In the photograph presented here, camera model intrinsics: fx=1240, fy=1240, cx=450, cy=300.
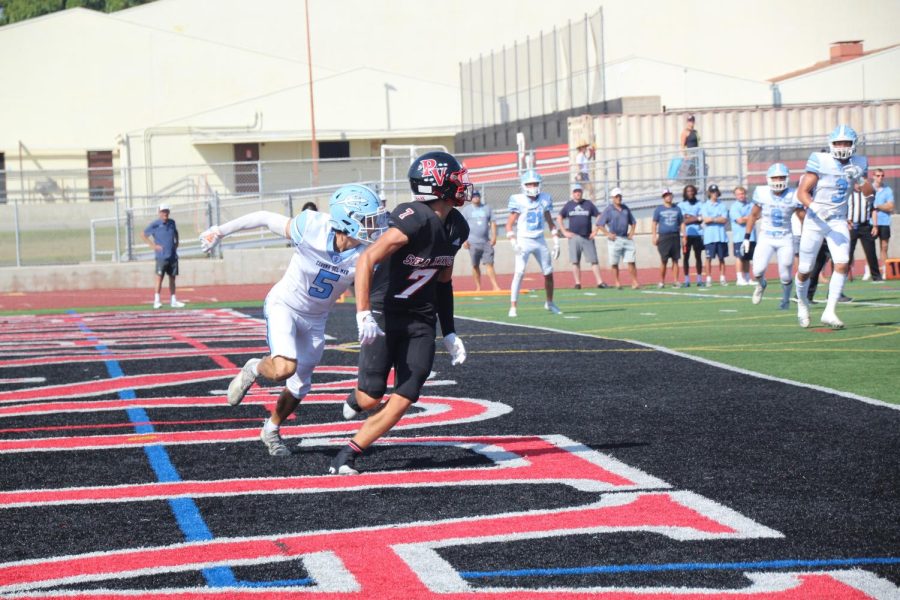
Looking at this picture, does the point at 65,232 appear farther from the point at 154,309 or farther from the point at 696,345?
the point at 696,345

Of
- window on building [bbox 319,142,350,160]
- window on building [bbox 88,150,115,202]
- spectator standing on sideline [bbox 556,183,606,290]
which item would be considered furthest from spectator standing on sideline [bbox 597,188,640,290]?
window on building [bbox 319,142,350,160]

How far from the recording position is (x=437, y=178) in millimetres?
7023

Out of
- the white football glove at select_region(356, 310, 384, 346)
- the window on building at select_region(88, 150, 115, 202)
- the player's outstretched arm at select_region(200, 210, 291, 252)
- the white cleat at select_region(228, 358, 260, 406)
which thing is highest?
the window on building at select_region(88, 150, 115, 202)

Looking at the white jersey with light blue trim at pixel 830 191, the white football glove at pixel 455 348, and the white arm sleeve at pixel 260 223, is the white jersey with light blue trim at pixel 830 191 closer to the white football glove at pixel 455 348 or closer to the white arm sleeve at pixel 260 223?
the white football glove at pixel 455 348

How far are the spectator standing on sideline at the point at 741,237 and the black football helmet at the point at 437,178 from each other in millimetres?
16580

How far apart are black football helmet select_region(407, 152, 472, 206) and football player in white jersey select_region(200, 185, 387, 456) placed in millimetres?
414

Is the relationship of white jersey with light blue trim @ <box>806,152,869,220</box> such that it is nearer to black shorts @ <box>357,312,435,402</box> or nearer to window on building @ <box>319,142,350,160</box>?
black shorts @ <box>357,312,435,402</box>

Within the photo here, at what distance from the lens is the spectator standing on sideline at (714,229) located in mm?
24797

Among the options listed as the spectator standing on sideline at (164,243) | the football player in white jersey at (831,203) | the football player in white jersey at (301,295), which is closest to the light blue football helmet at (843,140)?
the football player in white jersey at (831,203)

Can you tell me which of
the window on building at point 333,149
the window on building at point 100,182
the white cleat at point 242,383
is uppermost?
the window on building at point 333,149

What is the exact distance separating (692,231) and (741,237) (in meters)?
1.25

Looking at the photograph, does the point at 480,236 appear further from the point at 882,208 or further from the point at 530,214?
the point at 882,208

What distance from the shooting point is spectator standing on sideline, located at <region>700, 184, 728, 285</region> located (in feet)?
81.4

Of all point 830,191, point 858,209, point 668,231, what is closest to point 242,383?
point 830,191
